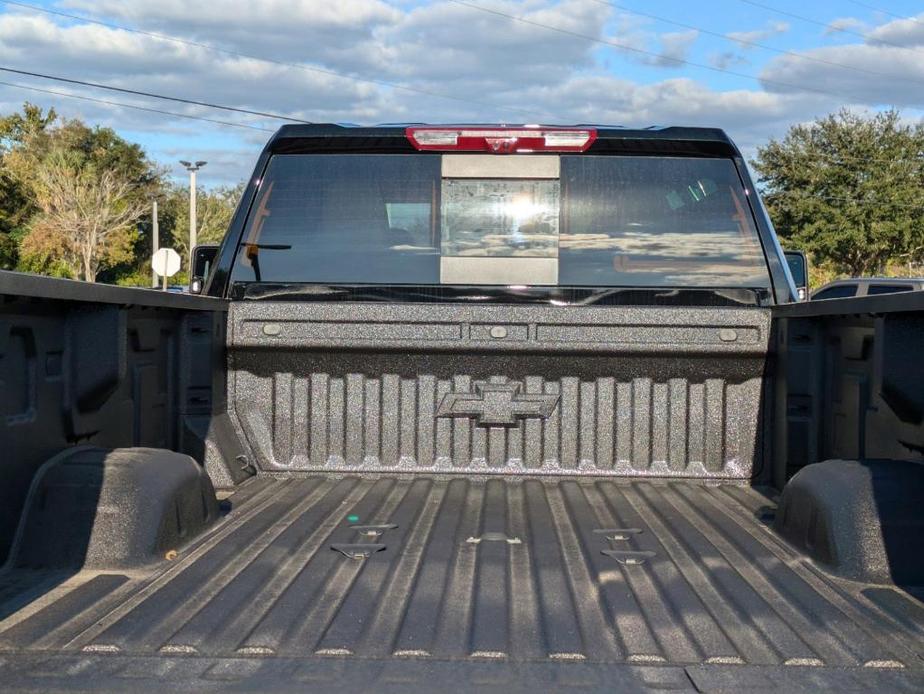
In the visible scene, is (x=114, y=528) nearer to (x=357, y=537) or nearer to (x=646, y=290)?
(x=357, y=537)

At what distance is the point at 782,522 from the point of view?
317 centimetres

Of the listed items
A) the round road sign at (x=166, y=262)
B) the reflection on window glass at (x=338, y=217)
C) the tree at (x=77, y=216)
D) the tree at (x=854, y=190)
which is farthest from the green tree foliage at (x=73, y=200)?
the reflection on window glass at (x=338, y=217)

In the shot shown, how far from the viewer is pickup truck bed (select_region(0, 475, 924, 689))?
217 cm

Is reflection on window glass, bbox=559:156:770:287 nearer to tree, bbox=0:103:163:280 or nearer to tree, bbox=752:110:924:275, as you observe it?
tree, bbox=752:110:924:275

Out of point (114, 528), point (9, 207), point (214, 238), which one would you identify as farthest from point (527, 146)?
point (214, 238)

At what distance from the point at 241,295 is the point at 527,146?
47.1 inches

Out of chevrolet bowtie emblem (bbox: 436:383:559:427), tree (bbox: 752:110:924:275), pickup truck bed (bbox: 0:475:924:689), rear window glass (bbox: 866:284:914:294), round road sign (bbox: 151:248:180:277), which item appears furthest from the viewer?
tree (bbox: 752:110:924:275)

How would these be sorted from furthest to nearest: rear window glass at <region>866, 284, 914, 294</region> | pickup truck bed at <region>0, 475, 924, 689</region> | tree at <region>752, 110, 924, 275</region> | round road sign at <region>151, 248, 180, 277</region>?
1. tree at <region>752, 110, 924, 275</region>
2. round road sign at <region>151, 248, 180, 277</region>
3. rear window glass at <region>866, 284, 914, 294</region>
4. pickup truck bed at <region>0, 475, 924, 689</region>

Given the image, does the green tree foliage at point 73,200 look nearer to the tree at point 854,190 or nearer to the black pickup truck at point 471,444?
the tree at point 854,190

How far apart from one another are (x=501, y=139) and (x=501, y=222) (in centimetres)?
30

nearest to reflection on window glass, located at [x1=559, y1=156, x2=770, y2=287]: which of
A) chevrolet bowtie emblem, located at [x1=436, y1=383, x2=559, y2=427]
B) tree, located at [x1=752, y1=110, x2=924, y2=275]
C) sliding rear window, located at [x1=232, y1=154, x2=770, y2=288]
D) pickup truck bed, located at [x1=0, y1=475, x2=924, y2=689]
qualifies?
sliding rear window, located at [x1=232, y1=154, x2=770, y2=288]

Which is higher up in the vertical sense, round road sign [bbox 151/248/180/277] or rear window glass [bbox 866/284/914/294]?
round road sign [bbox 151/248/180/277]

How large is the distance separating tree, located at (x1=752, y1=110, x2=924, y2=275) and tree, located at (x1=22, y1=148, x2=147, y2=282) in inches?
1260

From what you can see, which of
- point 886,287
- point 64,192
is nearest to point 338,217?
point 886,287
